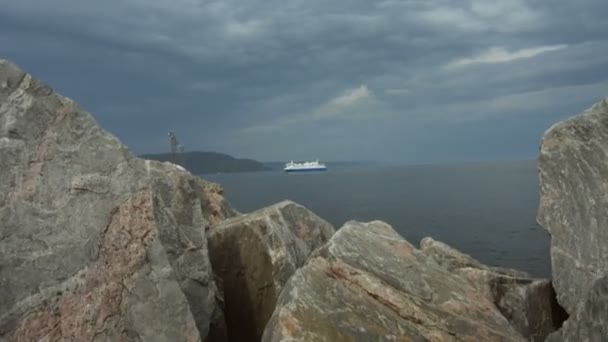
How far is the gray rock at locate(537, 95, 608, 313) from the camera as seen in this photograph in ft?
38.6

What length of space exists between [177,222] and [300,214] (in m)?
3.64

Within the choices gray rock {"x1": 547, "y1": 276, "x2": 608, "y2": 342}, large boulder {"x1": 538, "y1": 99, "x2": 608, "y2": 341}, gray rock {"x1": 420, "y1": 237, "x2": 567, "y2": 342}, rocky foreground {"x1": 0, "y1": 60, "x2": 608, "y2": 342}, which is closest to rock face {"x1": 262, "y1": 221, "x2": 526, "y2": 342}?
rocky foreground {"x1": 0, "y1": 60, "x2": 608, "y2": 342}

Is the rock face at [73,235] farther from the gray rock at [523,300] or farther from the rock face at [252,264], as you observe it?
the gray rock at [523,300]

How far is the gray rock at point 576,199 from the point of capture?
11.8 meters

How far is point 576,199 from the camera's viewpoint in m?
12.3

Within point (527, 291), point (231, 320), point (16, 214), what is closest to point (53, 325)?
point (16, 214)

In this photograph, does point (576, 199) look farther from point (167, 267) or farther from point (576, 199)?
point (167, 267)

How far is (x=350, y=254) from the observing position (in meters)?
10.3

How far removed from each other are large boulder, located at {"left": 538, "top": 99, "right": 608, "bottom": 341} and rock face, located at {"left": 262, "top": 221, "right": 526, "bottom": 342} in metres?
2.47

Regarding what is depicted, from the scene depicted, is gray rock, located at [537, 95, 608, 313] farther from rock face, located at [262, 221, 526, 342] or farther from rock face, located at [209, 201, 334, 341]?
rock face, located at [209, 201, 334, 341]

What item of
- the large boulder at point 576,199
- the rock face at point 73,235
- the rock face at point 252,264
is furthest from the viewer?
the rock face at point 252,264

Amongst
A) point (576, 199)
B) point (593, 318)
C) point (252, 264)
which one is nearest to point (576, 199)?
point (576, 199)

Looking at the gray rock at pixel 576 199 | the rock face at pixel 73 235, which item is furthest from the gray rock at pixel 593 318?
the rock face at pixel 73 235

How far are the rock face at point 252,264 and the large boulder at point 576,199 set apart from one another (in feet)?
17.7
